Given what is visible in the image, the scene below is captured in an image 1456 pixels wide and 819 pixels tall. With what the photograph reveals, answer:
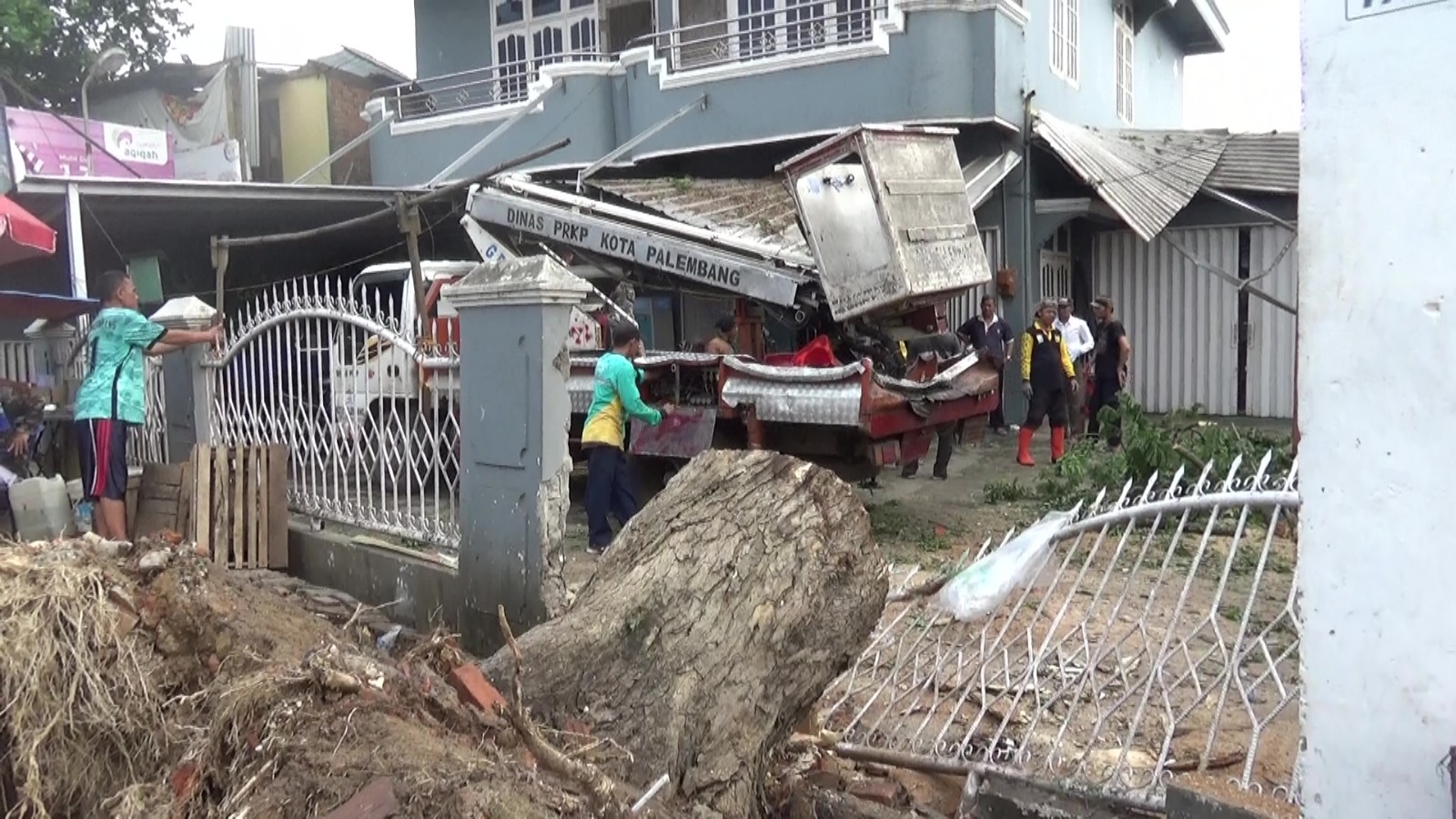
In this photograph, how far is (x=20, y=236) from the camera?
8516 mm

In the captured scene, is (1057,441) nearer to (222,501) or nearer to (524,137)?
(222,501)

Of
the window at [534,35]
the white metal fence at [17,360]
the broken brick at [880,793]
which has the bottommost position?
the broken brick at [880,793]

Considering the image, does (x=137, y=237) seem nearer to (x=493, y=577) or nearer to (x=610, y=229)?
(x=610, y=229)

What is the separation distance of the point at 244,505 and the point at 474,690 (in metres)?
3.93

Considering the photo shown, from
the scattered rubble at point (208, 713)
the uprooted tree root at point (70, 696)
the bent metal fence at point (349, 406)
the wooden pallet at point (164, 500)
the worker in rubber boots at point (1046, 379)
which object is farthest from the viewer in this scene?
the worker in rubber boots at point (1046, 379)

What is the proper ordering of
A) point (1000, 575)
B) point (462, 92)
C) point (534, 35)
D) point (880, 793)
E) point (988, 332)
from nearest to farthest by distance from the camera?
point (880, 793) → point (1000, 575) → point (988, 332) → point (534, 35) → point (462, 92)

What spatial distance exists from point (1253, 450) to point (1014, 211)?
528cm

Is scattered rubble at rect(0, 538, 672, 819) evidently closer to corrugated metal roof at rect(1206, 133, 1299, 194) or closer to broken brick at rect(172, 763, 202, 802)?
broken brick at rect(172, 763, 202, 802)

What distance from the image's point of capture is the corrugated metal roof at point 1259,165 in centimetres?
1135

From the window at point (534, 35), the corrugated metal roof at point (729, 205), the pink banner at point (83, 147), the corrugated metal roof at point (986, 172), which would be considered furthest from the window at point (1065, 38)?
the pink banner at point (83, 147)

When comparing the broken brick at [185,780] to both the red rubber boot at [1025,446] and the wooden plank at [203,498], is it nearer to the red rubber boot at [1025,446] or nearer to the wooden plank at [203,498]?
the wooden plank at [203,498]

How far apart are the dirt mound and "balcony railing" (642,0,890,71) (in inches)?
385

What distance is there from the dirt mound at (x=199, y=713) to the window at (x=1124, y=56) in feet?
53.0

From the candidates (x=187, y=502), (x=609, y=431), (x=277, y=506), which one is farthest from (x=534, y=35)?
(x=277, y=506)
